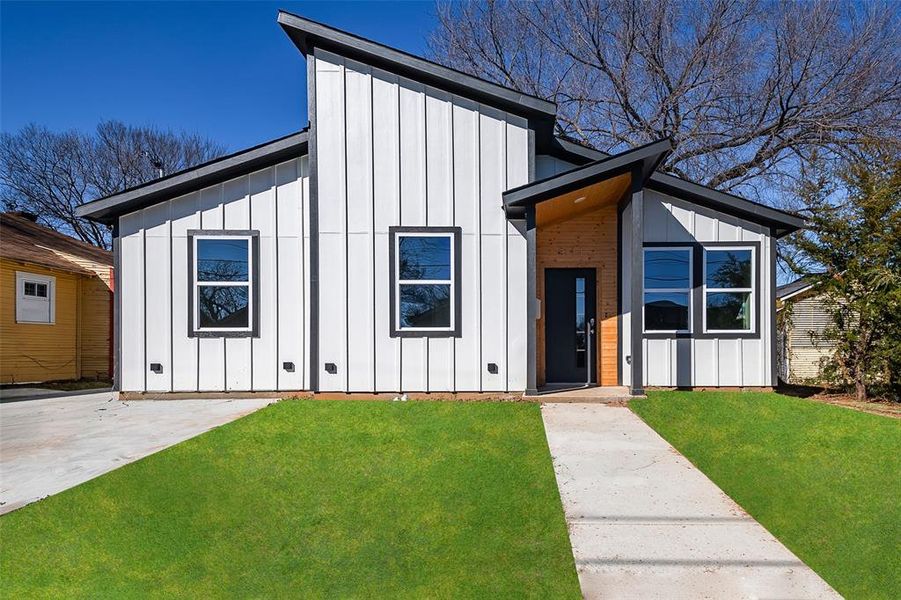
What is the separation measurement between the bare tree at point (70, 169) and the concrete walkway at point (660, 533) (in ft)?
90.1

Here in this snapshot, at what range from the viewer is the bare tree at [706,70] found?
14.1 meters

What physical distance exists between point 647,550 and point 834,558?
1172mm

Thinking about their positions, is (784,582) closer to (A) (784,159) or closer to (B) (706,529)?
(B) (706,529)

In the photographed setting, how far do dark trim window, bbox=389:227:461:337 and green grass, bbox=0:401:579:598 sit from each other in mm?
2317

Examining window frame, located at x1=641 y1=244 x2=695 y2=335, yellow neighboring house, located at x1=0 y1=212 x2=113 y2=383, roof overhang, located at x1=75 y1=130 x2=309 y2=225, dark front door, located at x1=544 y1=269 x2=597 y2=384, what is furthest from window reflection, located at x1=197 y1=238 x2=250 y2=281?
yellow neighboring house, located at x1=0 y1=212 x2=113 y2=383

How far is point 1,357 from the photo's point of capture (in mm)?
11320

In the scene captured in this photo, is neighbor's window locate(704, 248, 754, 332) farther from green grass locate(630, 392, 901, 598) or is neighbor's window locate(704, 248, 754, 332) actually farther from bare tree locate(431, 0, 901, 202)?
bare tree locate(431, 0, 901, 202)

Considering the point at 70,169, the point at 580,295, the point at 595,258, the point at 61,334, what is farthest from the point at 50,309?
the point at 70,169

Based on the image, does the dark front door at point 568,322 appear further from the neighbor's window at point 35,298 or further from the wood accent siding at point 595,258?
the neighbor's window at point 35,298

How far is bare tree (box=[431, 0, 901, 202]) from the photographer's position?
14.1 m

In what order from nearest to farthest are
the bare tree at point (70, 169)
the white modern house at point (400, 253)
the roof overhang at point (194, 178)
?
1. the white modern house at point (400, 253)
2. the roof overhang at point (194, 178)
3. the bare tree at point (70, 169)

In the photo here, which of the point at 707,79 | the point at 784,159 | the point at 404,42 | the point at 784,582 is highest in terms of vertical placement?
the point at 404,42

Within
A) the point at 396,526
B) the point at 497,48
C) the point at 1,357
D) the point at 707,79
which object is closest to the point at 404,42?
the point at 497,48

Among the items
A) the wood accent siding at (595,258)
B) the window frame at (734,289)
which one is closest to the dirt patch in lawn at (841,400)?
the window frame at (734,289)
